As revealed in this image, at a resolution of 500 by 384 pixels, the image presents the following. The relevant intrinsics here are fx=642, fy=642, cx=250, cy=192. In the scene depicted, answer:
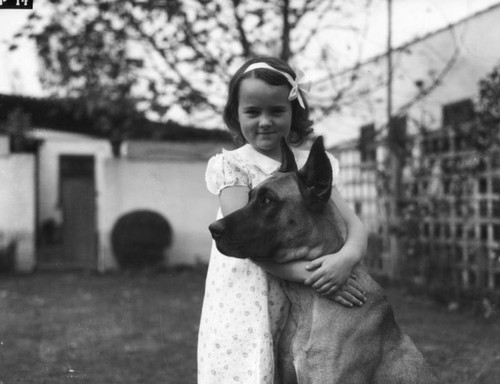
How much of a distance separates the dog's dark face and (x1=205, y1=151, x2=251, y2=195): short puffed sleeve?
0.18 m

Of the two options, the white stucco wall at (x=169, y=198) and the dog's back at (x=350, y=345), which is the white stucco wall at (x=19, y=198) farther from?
the dog's back at (x=350, y=345)

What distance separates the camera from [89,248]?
13477mm

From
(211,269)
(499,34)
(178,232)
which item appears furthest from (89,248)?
(211,269)

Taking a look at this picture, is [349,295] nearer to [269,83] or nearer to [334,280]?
[334,280]

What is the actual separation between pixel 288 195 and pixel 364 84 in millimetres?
5804

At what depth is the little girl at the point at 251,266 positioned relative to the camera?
232 cm

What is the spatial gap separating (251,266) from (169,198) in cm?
1163

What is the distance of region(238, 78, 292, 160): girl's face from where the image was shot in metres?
2.41

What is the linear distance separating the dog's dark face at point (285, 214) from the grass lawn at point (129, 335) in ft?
8.59

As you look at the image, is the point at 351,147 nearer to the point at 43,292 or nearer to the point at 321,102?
the point at 321,102

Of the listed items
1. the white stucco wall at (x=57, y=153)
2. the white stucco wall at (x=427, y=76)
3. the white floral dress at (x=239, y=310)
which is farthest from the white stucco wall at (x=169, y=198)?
the white floral dress at (x=239, y=310)

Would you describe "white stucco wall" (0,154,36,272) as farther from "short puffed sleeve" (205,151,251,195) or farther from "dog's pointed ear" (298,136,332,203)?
"dog's pointed ear" (298,136,332,203)

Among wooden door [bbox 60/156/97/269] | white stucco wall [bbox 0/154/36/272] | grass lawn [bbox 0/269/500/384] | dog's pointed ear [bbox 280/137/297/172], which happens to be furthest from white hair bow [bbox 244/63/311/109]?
wooden door [bbox 60/156/97/269]

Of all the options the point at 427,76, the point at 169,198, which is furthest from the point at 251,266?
the point at 169,198
